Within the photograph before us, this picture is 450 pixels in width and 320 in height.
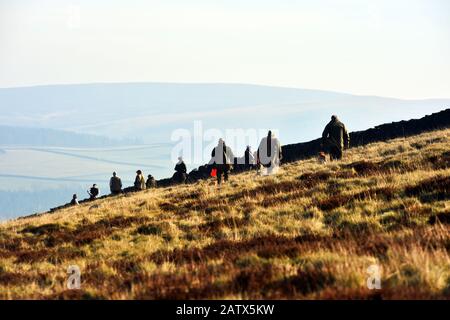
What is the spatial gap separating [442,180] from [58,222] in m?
11.5

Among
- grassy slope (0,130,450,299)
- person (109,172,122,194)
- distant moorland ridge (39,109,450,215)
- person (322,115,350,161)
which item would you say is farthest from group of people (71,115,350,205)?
distant moorland ridge (39,109,450,215)

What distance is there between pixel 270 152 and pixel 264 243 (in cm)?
1761

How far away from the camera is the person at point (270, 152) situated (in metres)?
27.3

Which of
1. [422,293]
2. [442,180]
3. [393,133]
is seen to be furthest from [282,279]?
[393,133]

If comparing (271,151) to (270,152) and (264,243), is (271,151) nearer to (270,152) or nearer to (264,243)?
(270,152)

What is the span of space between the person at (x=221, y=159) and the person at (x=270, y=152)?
161cm

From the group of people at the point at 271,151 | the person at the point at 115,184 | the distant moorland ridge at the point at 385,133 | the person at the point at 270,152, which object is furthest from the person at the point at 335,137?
the person at the point at 115,184

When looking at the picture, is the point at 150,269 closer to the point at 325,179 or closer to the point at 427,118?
the point at 325,179

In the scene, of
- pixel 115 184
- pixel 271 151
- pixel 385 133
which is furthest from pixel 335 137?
pixel 385 133

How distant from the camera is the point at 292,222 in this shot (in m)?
12.3

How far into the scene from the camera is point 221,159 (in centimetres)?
2717

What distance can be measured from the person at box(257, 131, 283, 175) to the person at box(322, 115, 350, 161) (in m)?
2.47

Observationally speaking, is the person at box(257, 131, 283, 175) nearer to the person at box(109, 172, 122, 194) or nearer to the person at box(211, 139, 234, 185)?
A: the person at box(211, 139, 234, 185)

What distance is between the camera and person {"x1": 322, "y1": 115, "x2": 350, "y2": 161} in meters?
25.3
